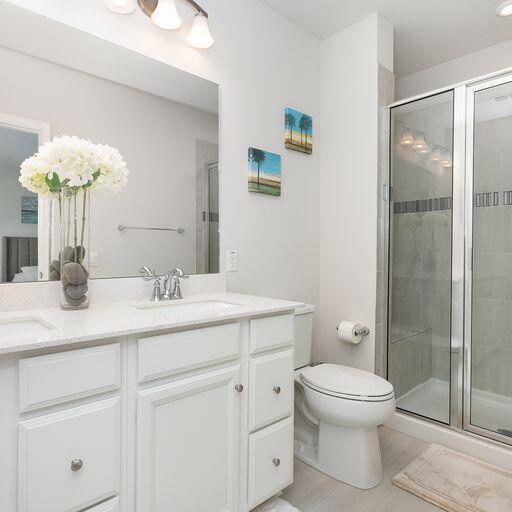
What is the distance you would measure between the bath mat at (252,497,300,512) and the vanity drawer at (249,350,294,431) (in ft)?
1.27

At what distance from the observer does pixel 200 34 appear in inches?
67.7

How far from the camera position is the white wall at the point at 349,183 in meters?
2.28

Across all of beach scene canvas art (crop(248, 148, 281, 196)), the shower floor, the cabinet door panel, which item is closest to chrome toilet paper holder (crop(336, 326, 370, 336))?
the shower floor

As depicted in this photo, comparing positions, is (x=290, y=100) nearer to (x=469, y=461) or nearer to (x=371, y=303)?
(x=371, y=303)

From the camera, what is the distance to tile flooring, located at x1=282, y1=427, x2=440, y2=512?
→ 1569 mm

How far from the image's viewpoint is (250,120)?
2.08m

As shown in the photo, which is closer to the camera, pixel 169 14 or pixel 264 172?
pixel 169 14

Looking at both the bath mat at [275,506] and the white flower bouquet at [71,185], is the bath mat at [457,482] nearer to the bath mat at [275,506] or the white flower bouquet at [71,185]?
the bath mat at [275,506]

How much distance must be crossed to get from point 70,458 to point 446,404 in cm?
201

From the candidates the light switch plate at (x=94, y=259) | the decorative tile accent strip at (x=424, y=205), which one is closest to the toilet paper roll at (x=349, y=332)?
the decorative tile accent strip at (x=424, y=205)

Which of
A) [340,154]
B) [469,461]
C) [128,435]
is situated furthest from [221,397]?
[340,154]

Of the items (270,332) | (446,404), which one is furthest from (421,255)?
(270,332)

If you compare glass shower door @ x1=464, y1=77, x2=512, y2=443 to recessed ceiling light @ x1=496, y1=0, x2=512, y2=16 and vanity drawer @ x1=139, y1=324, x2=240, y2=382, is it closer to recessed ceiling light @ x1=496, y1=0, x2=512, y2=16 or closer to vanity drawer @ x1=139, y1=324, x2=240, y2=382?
recessed ceiling light @ x1=496, y1=0, x2=512, y2=16

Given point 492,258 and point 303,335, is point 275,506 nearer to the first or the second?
point 303,335
